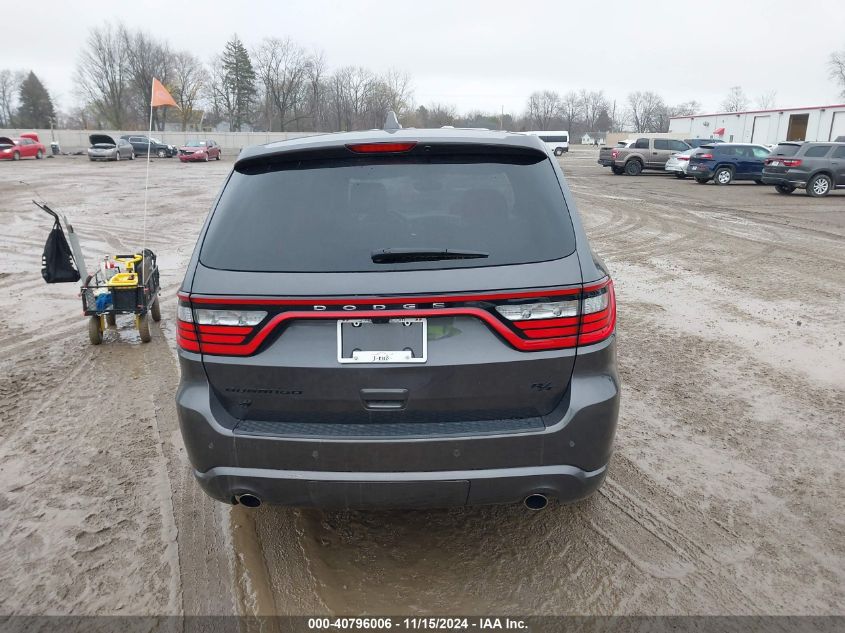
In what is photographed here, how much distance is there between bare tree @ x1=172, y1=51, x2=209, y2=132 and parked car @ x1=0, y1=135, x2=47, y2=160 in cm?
4954

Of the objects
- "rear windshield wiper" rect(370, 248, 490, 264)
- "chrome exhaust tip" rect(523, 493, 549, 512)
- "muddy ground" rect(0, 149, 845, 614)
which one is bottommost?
"muddy ground" rect(0, 149, 845, 614)

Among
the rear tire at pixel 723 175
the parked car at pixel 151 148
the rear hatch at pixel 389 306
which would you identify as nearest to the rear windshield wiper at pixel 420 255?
the rear hatch at pixel 389 306

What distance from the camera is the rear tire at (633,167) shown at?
28578 millimetres

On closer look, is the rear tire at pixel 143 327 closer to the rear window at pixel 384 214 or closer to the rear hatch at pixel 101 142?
the rear window at pixel 384 214

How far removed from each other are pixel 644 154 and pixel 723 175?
5197mm

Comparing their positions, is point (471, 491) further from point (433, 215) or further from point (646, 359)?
point (646, 359)

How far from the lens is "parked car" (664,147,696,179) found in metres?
25.7

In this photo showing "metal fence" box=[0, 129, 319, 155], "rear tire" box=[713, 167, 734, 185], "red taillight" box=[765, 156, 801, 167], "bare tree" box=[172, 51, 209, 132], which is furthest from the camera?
"bare tree" box=[172, 51, 209, 132]

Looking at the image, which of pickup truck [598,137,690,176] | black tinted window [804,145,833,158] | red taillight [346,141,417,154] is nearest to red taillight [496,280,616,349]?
red taillight [346,141,417,154]

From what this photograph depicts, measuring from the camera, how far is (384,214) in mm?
2484

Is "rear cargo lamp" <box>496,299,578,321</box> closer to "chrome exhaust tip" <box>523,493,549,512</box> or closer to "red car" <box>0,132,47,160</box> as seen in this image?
"chrome exhaust tip" <box>523,493,549,512</box>

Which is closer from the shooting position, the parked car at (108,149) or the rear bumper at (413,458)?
the rear bumper at (413,458)

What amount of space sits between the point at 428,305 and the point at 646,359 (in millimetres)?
3815

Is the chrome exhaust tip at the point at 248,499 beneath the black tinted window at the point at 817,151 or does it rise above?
beneath
